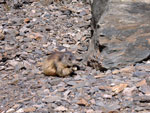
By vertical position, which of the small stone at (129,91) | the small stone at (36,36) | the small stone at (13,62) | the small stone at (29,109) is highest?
the small stone at (36,36)

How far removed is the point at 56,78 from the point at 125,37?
198 cm

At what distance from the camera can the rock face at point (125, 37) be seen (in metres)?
6.04

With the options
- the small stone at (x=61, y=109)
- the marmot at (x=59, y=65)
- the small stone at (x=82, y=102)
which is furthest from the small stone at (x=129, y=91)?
the marmot at (x=59, y=65)

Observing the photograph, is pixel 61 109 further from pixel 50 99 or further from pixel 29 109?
pixel 29 109

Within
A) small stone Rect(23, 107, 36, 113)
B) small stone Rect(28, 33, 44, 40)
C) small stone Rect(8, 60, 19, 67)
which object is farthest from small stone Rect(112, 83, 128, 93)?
small stone Rect(28, 33, 44, 40)

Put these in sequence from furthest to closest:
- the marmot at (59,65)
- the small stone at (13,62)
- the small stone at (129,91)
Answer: the small stone at (13,62) → the marmot at (59,65) → the small stone at (129,91)

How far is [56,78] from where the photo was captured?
6.20 meters

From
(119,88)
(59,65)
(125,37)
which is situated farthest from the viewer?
(59,65)

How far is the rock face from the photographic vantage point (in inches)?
238

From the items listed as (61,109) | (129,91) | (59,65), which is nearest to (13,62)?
(59,65)

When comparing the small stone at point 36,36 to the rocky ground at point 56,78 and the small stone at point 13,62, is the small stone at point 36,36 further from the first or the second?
the small stone at point 13,62

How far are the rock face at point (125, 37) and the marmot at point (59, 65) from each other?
0.88 meters

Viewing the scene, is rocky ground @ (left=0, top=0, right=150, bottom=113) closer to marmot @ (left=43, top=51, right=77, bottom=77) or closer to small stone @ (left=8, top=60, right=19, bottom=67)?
small stone @ (left=8, top=60, right=19, bottom=67)

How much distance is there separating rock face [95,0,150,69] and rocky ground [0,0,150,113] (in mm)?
73
